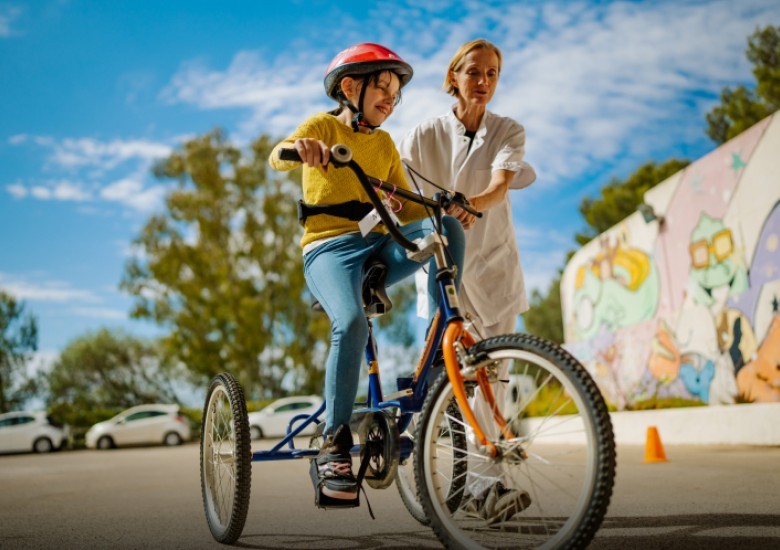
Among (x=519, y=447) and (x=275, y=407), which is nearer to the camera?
(x=519, y=447)

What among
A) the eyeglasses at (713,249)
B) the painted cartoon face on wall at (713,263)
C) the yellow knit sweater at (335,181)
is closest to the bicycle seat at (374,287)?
the yellow knit sweater at (335,181)

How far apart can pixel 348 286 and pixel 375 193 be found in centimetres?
49

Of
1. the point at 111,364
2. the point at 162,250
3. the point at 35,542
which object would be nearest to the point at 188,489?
the point at 35,542

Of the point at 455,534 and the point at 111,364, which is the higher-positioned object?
the point at 111,364

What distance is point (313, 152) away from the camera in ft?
10.3

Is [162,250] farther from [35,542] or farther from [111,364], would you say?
[35,542]

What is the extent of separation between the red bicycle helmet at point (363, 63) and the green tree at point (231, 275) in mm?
28901

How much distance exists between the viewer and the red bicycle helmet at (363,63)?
3637 mm

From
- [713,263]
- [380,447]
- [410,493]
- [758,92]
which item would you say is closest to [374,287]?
[380,447]

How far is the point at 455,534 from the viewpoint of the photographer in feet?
9.10

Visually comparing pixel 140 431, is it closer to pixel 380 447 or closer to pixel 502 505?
pixel 380 447

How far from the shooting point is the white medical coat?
4.70 metres

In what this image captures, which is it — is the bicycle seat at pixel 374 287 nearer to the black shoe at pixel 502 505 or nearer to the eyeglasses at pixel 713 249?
the black shoe at pixel 502 505

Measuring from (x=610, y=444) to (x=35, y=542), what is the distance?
3205mm
